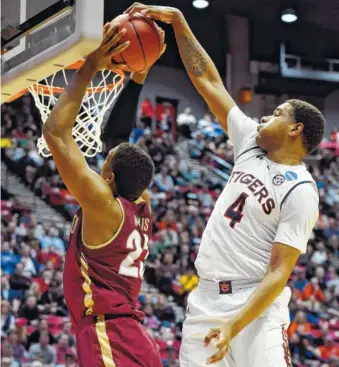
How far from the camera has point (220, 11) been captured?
1700cm

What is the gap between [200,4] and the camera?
16234 mm

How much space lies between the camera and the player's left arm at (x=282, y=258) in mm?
3237

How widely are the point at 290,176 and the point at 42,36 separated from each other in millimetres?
1243

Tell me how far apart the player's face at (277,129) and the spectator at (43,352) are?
5626 millimetres

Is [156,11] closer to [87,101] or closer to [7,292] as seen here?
[87,101]

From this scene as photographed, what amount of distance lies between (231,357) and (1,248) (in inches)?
275

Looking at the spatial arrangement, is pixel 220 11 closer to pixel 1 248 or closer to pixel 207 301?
pixel 1 248

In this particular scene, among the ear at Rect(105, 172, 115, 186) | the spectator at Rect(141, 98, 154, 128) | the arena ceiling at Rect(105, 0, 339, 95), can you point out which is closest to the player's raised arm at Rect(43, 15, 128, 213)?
the ear at Rect(105, 172, 115, 186)

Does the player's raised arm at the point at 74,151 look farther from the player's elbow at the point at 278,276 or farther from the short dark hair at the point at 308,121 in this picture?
the short dark hair at the point at 308,121

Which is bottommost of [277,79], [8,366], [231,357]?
[8,366]

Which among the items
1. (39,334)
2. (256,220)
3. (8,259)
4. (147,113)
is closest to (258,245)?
(256,220)

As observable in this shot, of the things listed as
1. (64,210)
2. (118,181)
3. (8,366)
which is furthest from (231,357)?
(64,210)

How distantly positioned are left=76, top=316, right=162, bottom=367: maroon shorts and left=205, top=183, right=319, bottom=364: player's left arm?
0.28 metres

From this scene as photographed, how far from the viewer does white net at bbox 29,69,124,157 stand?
14.9 ft
